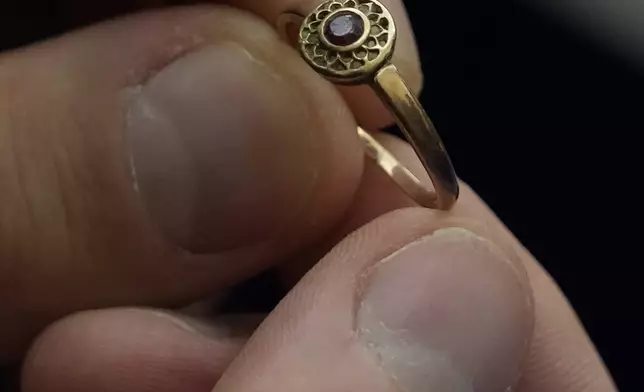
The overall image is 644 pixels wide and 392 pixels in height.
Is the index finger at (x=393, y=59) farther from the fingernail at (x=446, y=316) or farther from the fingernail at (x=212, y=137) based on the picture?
the fingernail at (x=446, y=316)

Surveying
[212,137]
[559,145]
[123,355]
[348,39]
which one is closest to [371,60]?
[348,39]

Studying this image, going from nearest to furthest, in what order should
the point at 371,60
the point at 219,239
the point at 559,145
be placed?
the point at 371,60 < the point at 219,239 < the point at 559,145

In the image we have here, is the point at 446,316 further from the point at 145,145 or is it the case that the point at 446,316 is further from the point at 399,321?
the point at 145,145

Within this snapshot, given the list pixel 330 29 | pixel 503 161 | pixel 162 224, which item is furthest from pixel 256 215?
pixel 503 161

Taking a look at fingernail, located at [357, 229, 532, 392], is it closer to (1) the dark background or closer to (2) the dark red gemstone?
(2) the dark red gemstone

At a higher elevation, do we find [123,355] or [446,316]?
[446,316]

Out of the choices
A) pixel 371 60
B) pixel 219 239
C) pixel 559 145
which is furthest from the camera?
pixel 559 145
